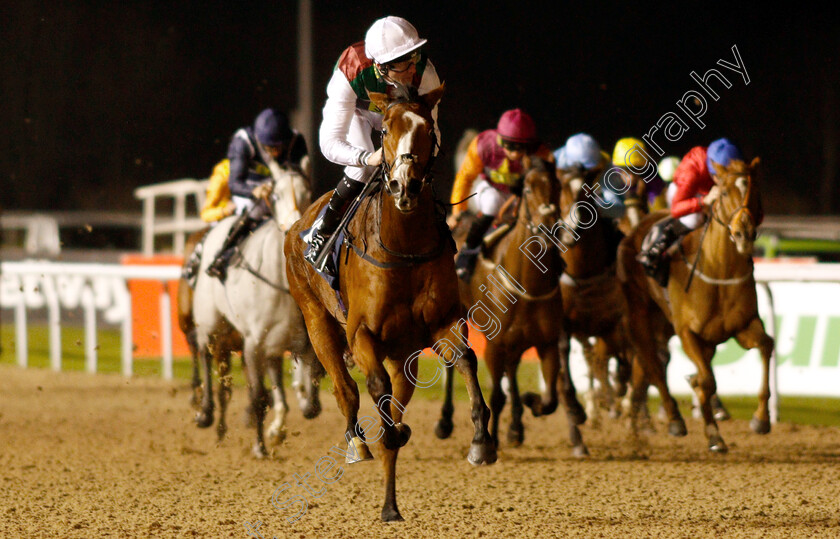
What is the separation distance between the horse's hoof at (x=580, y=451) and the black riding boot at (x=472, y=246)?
1.36 metres

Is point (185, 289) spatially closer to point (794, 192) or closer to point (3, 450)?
point (3, 450)

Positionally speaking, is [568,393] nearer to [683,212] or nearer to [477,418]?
[683,212]

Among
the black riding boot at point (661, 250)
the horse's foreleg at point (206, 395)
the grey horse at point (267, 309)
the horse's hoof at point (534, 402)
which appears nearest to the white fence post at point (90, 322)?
the horse's foreleg at point (206, 395)

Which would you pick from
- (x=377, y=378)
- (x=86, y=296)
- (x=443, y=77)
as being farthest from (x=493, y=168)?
(x=443, y=77)

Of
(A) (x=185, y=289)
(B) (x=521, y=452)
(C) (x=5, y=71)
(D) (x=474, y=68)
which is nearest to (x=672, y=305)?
(B) (x=521, y=452)

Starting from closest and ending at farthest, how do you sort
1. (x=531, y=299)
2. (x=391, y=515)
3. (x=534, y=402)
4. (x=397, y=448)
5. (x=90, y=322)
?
(x=397, y=448), (x=391, y=515), (x=531, y=299), (x=534, y=402), (x=90, y=322)

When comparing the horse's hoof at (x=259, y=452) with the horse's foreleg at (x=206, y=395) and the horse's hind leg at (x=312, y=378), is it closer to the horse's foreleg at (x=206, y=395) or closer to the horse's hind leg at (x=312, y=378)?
the horse's hind leg at (x=312, y=378)

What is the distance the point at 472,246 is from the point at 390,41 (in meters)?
2.83

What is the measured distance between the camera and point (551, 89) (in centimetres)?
2255

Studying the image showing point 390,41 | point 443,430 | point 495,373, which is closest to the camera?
point 390,41

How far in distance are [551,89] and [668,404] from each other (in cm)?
1611

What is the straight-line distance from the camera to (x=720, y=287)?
662 cm

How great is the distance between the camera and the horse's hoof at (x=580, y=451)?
22.4ft

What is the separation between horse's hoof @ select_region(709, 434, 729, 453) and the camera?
6.53m
